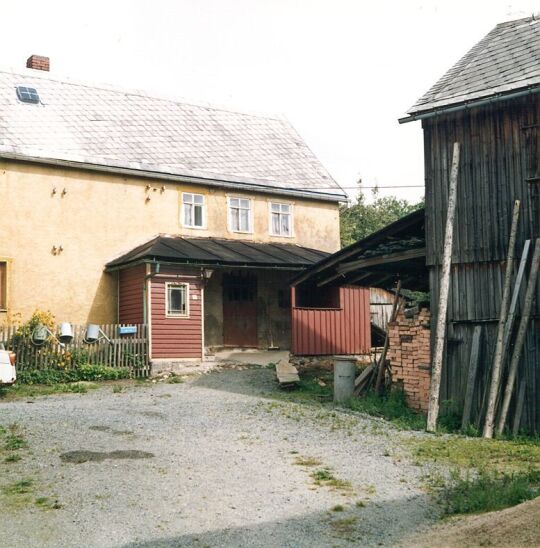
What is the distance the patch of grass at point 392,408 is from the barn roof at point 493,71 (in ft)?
18.6

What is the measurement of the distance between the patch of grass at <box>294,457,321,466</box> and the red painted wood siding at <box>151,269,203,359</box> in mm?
11674

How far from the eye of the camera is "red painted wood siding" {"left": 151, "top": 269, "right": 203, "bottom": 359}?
72.5 ft

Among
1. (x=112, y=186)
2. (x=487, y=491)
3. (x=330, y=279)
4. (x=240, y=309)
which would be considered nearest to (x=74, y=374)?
(x=112, y=186)

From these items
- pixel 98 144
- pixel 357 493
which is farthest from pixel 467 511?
pixel 98 144

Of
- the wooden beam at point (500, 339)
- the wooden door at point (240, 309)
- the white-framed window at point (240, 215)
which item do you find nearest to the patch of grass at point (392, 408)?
the wooden beam at point (500, 339)

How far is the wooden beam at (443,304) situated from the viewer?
1347 cm

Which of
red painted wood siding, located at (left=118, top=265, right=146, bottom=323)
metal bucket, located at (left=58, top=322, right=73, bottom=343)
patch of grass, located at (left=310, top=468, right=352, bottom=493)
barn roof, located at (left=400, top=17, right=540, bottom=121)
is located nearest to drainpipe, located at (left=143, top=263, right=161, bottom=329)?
red painted wood siding, located at (left=118, top=265, right=146, bottom=323)

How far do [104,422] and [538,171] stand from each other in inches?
346

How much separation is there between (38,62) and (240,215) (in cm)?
952

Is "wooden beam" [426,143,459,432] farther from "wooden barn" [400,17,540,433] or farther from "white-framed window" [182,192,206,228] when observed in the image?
"white-framed window" [182,192,206,228]

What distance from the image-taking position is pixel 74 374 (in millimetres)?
20125

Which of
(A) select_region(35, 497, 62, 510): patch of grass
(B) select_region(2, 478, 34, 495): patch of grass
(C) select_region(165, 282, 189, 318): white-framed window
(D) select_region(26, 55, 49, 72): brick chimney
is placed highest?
(D) select_region(26, 55, 49, 72): brick chimney

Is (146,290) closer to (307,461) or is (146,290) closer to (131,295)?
(131,295)

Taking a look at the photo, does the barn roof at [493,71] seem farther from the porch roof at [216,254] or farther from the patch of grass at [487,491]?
the porch roof at [216,254]
